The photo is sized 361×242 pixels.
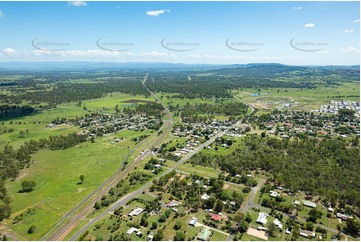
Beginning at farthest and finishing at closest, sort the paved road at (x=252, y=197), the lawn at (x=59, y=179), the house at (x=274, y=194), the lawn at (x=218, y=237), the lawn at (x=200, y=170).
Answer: the lawn at (x=200, y=170) → the house at (x=274, y=194) → the paved road at (x=252, y=197) → the lawn at (x=59, y=179) → the lawn at (x=218, y=237)

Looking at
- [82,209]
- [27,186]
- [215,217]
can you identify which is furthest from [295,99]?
[27,186]

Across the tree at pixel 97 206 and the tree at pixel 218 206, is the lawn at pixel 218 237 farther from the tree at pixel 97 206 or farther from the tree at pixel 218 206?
the tree at pixel 97 206

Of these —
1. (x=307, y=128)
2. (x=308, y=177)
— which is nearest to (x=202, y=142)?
(x=308, y=177)

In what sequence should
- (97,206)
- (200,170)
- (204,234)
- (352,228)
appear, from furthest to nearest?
(200,170) → (97,206) → (352,228) → (204,234)

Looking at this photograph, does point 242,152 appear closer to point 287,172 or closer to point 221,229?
point 287,172

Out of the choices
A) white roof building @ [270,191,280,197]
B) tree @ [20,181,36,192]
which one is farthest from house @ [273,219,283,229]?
tree @ [20,181,36,192]

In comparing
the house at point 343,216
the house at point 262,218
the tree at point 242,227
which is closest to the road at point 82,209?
the tree at point 242,227

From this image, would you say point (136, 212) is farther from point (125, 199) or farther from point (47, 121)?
point (47, 121)

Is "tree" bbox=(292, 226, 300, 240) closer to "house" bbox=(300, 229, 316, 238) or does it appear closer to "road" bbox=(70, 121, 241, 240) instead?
"house" bbox=(300, 229, 316, 238)

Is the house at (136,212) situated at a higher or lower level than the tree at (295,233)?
lower
